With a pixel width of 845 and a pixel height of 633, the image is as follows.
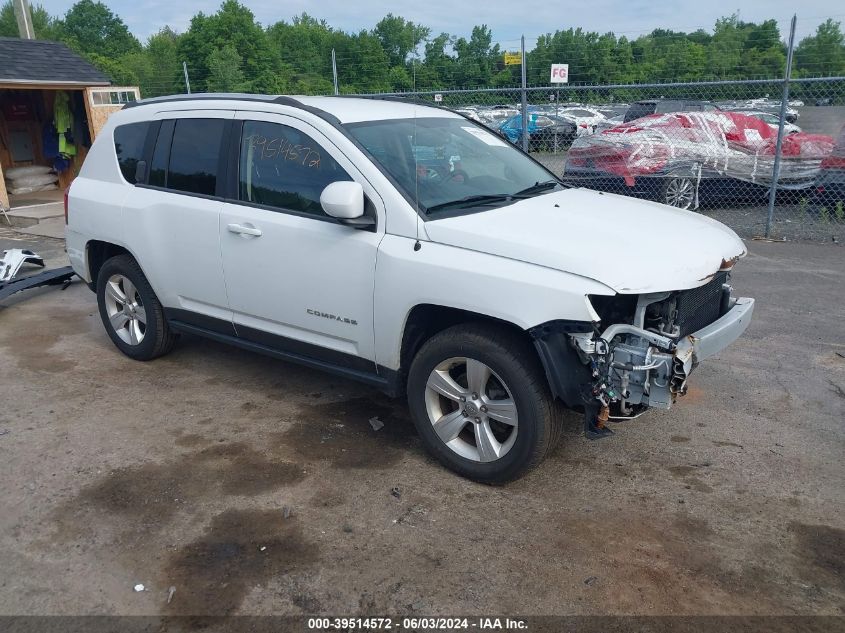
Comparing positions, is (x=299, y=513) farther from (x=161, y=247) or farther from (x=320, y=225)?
(x=161, y=247)

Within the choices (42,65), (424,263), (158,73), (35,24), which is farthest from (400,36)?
(35,24)

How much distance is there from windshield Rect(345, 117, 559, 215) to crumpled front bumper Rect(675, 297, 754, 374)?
4.25 feet

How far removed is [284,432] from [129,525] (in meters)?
1.15

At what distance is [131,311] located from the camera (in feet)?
18.1

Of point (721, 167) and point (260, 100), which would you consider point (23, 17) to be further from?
point (721, 167)

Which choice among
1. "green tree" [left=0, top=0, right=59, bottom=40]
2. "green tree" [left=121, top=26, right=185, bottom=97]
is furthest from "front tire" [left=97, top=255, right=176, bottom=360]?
"green tree" [left=0, top=0, right=59, bottom=40]

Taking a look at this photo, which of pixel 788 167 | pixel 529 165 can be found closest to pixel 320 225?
pixel 529 165

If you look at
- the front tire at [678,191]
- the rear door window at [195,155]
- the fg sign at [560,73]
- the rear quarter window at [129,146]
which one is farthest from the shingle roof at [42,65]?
the front tire at [678,191]

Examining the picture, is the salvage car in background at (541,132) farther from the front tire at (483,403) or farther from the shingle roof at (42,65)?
the front tire at (483,403)

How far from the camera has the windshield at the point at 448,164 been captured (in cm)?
399

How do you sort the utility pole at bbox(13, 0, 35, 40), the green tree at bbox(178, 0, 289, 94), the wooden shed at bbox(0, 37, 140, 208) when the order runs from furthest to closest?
the green tree at bbox(178, 0, 289, 94) → the utility pole at bbox(13, 0, 35, 40) → the wooden shed at bbox(0, 37, 140, 208)

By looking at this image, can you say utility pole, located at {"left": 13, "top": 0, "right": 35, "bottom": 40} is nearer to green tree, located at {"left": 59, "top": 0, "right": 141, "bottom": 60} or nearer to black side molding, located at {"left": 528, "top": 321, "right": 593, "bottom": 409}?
black side molding, located at {"left": 528, "top": 321, "right": 593, "bottom": 409}

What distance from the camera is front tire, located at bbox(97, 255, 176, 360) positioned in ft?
17.4

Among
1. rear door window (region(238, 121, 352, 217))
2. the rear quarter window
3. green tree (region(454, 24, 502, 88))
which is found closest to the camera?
rear door window (region(238, 121, 352, 217))
